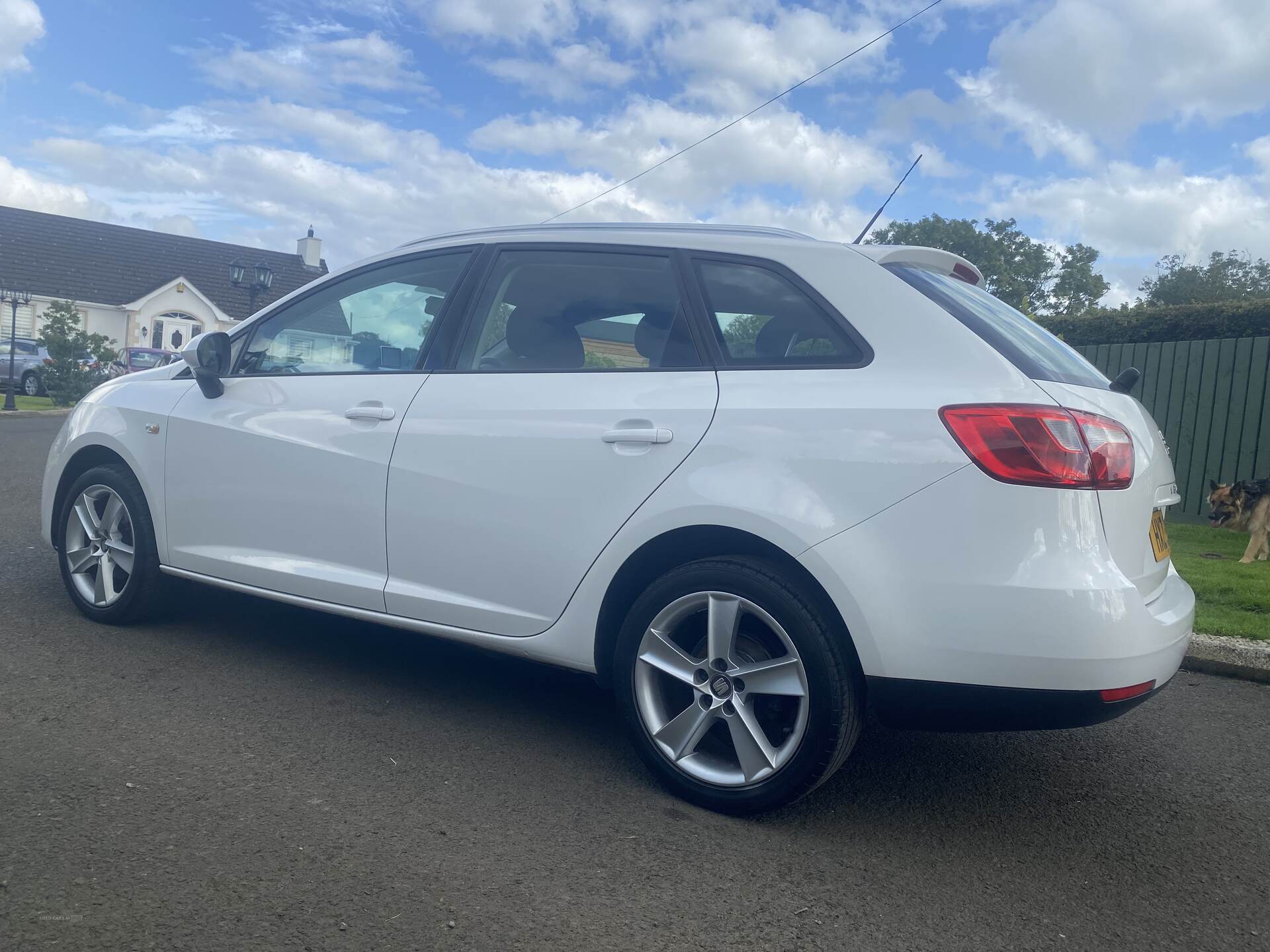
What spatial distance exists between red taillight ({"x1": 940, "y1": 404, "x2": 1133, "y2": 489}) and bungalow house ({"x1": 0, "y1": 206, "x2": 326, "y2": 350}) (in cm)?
4041

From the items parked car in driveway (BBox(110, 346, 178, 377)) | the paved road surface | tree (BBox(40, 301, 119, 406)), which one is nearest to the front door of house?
parked car in driveway (BBox(110, 346, 178, 377))

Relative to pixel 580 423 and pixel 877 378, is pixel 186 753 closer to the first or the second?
pixel 580 423

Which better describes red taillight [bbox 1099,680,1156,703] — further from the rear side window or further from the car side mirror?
the car side mirror

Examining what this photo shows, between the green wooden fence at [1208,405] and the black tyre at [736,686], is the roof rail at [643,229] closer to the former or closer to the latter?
the black tyre at [736,686]

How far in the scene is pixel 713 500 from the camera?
310cm

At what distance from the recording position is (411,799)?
318 cm

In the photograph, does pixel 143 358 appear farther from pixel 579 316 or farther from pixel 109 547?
pixel 579 316

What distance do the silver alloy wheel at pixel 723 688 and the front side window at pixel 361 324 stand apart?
4.95 feet

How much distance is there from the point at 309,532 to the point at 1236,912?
3.20 meters

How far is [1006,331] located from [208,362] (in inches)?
124

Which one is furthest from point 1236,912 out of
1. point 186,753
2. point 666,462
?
point 186,753

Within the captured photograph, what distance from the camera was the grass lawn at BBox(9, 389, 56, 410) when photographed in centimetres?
2519

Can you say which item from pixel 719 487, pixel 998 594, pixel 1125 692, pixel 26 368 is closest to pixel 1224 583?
pixel 1125 692

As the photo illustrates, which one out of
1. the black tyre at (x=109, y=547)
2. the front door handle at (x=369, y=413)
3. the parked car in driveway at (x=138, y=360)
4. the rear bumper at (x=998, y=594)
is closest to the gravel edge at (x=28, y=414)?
the parked car in driveway at (x=138, y=360)
